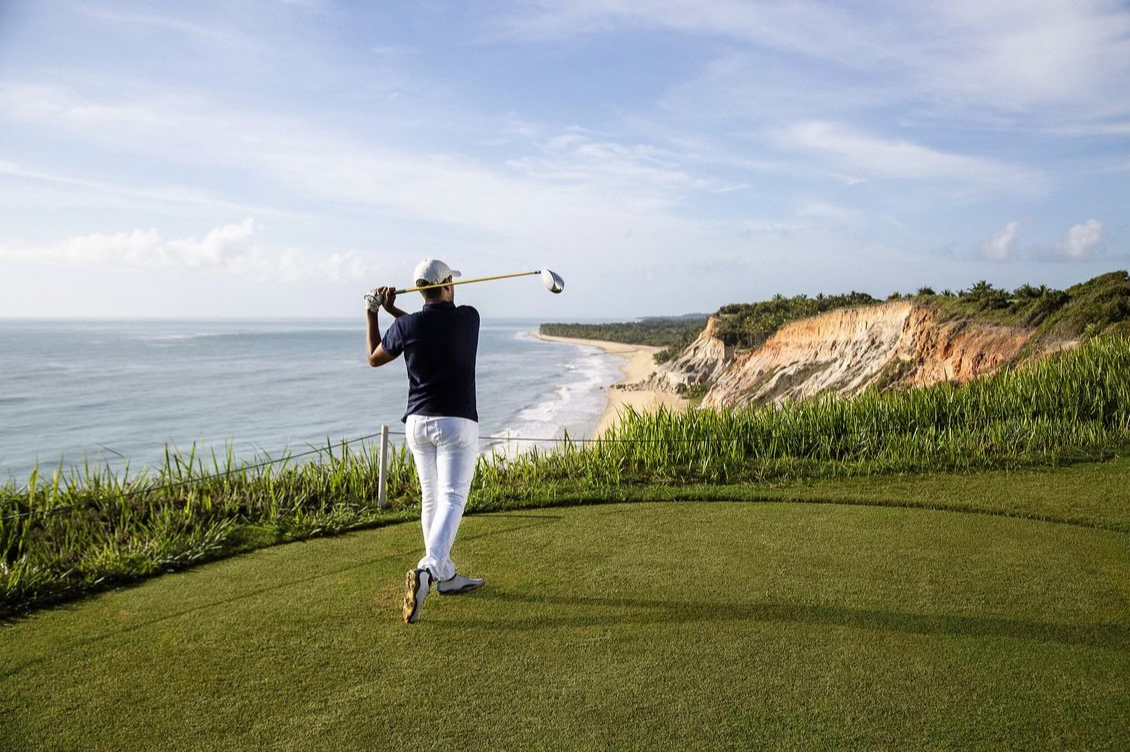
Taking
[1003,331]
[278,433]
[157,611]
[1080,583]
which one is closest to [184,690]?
[157,611]

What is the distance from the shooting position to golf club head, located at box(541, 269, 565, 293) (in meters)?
4.97

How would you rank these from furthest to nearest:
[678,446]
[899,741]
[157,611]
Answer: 1. [678,446]
2. [157,611]
3. [899,741]

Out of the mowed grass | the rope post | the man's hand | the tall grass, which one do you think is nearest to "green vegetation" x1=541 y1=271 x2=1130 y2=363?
the tall grass

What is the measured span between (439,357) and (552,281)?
0.94 metres

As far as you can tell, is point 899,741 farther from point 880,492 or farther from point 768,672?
point 880,492

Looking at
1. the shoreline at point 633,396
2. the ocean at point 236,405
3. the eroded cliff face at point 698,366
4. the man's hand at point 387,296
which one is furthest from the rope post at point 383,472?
the eroded cliff face at point 698,366

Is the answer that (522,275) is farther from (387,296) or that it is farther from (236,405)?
(236,405)

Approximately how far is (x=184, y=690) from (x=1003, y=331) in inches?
772

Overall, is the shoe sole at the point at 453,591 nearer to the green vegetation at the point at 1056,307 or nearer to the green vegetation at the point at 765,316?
the green vegetation at the point at 1056,307

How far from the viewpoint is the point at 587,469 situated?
27.3ft

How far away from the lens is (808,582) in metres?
4.82

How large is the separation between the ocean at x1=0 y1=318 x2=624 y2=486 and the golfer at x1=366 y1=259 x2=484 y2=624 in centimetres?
882

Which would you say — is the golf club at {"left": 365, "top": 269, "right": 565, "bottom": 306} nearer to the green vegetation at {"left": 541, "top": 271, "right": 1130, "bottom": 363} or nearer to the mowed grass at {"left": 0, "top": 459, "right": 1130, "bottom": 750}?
the mowed grass at {"left": 0, "top": 459, "right": 1130, "bottom": 750}

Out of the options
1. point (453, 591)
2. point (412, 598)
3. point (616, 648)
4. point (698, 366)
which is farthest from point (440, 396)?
point (698, 366)
